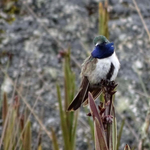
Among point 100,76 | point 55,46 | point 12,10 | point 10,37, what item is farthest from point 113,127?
point 12,10

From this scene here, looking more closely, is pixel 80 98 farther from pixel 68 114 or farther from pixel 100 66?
pixel 68 114

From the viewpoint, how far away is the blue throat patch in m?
1.07

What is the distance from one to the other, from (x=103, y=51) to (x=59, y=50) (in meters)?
1.15

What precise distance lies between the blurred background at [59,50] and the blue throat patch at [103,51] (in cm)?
84

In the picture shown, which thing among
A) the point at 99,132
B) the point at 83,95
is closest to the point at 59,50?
the point at 83,95

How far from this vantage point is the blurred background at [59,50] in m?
2.00

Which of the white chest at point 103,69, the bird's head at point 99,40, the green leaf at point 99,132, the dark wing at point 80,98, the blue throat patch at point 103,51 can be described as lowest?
the green leaf at point 99,132

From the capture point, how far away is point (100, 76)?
1.07 meters

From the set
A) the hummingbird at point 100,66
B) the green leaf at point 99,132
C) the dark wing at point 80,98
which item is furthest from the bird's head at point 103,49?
the green leaf at point 99,132

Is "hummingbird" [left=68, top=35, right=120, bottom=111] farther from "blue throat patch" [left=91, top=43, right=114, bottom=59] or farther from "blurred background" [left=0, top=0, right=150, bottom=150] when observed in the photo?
"blurred background" [left=0, top=0, right=150, bottom=150]

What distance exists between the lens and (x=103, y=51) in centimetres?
107

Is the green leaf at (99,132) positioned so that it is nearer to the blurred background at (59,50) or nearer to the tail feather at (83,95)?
the tail feather at (83,95)

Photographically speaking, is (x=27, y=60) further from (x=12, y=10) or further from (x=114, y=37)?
(x=114, y=37)

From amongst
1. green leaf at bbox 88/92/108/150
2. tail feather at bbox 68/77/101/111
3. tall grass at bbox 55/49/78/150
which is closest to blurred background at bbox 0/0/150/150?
tall grass at bbox 55/49/78/150
